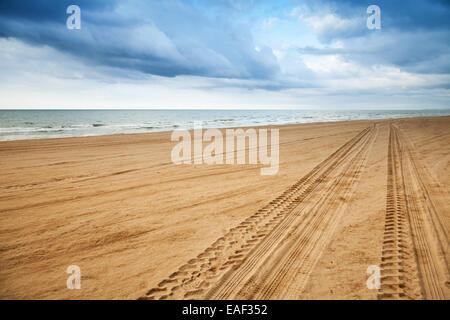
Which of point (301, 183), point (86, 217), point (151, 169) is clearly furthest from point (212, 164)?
point (86, 217)

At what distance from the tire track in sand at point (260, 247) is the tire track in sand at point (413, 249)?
882 mm

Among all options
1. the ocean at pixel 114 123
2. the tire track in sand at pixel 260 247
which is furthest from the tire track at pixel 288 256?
the ocean at pixel 114 123

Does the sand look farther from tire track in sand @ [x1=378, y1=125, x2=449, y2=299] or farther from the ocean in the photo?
the ocean

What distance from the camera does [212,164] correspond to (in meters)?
9.05

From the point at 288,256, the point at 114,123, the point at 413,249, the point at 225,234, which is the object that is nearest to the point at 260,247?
the point at 288,256

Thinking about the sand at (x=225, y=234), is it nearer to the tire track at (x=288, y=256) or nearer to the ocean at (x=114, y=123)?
the tire track at (x=288, y=256)

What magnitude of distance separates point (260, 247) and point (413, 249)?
2.30 meters

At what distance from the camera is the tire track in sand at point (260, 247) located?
109 inches

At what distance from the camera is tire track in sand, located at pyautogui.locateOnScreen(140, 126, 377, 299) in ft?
9.12

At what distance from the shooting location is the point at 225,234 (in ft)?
13.0

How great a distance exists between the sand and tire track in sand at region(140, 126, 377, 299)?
0.02 metres

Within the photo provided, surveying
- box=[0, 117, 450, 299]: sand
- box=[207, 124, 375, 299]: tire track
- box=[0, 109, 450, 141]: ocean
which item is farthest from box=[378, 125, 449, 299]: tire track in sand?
box=[0, 109, 450, 141]: ocean
